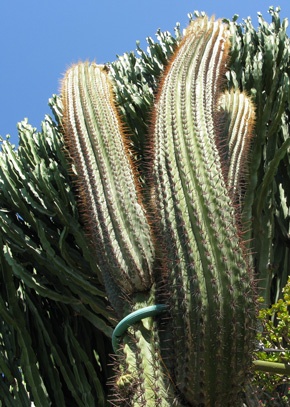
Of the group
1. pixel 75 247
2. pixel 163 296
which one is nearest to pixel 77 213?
pixel 75 247

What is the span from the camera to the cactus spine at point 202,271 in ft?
6.48

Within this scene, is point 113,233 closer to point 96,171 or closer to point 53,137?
point 96,171

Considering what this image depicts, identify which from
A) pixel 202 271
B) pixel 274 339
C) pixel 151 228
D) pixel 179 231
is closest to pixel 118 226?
pixel 151 228

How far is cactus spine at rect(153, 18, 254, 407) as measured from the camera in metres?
1.97

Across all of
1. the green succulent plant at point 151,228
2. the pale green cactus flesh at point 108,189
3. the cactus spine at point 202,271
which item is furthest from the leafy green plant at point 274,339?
the pale green cactus flesh at point 108,189

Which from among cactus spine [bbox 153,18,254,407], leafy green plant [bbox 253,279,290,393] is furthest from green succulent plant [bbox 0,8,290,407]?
leafy green plant [bbox 253,279,290,393]

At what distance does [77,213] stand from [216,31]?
1.46 metres

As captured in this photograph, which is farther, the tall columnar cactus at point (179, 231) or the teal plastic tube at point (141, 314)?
the teal plastic tube at point (141, 314)

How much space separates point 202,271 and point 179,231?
22 centimetres

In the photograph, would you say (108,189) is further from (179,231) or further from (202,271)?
(202,271)

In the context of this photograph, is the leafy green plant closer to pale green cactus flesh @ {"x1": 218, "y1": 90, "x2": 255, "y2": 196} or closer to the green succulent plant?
the green succulent plant

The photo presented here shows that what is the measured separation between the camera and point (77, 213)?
3.49 meters

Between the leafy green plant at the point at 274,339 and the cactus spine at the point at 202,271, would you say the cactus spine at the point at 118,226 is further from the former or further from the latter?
the leafy green plant at the point at 274,339

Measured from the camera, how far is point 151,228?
8.44 feet
